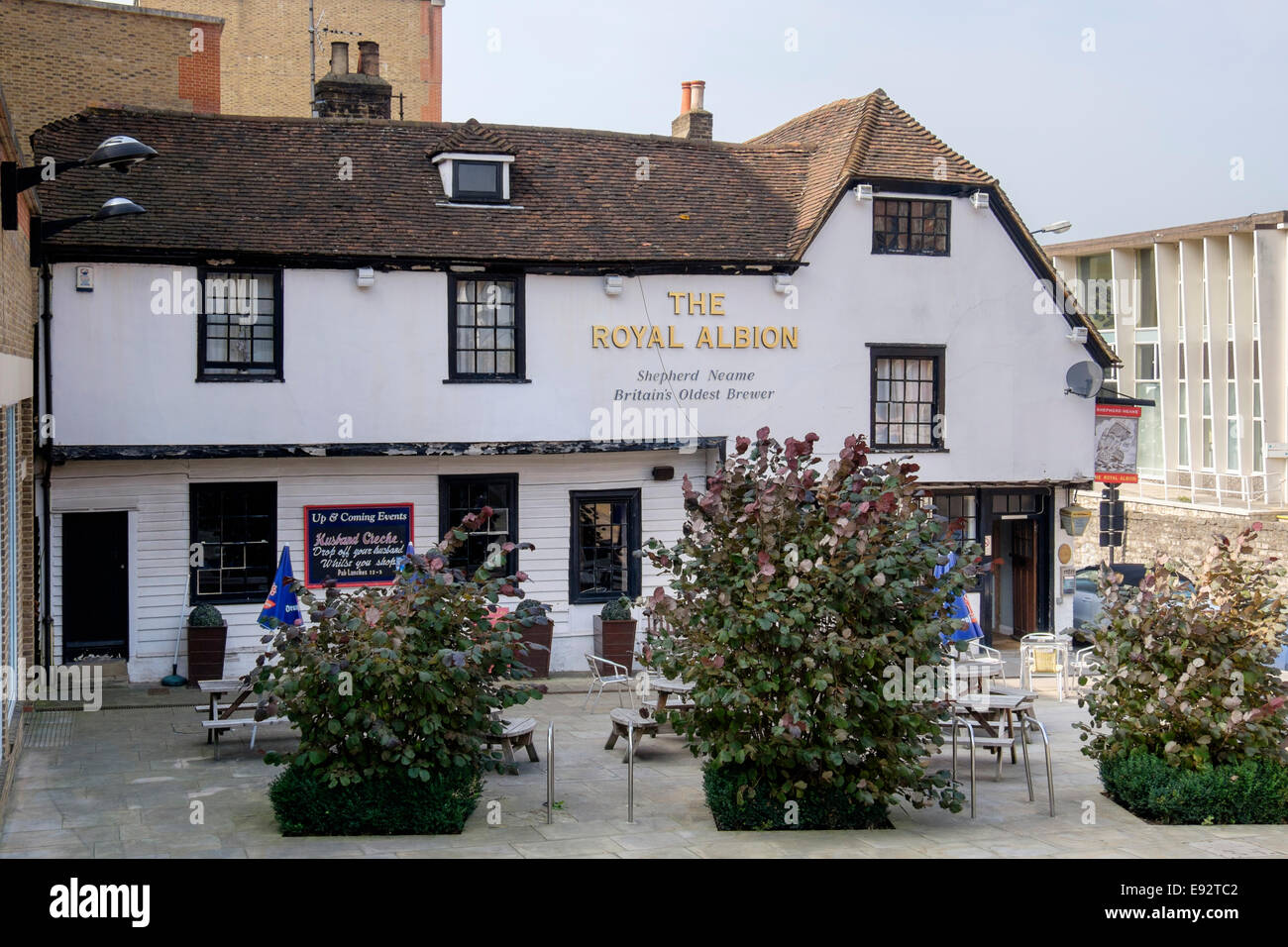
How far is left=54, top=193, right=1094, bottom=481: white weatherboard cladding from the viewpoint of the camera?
60.6 ft

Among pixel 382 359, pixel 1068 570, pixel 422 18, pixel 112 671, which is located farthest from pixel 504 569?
pixel 422 18

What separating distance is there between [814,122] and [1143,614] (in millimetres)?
14036

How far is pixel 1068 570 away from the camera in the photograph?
23.5 metres

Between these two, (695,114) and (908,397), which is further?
(695,114)

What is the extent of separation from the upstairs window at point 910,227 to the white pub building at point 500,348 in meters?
0.06

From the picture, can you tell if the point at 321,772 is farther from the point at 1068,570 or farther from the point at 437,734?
the point at 1068,570

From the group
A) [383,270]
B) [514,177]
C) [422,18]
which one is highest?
[422,18]

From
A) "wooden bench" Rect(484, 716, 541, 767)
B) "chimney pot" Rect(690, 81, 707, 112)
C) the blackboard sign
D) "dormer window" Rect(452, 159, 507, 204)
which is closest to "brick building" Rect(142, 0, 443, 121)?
"chimney pot" Rect(690, 81, 707, 112)

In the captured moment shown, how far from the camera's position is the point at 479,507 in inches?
804

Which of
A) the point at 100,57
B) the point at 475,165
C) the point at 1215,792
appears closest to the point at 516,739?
the point at 1215,792

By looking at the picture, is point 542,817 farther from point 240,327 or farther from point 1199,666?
point 240,327

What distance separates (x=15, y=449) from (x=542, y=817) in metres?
7.27

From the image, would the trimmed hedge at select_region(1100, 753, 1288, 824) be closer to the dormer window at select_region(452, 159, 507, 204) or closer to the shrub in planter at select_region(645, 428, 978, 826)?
the shrub in planter at select_region(645, 428, 978, 826)

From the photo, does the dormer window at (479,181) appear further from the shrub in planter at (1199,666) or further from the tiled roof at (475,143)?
the shrub in planter at (1199,666)
